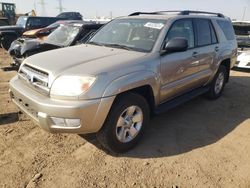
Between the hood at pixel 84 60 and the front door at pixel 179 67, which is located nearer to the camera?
the hood at pixel 84 60

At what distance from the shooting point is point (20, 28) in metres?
13.2

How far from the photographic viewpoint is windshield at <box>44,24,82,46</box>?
7195 millimetres

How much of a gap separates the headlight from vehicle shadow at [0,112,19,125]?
1.80 metres

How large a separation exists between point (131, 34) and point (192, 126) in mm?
1849

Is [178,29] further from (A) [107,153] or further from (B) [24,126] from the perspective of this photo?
(B) [24,126]

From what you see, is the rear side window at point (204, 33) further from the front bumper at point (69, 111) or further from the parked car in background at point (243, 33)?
the parked car in background at point (243, 33)

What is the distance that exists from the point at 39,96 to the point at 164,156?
1.79 meters

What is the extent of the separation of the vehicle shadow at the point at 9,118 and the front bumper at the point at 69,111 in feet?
4.57

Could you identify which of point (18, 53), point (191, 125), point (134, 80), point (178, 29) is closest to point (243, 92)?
point (191, 125)

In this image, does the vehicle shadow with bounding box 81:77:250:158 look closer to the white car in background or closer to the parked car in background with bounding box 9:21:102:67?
the white car in background

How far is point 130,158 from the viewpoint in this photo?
11.6 ft

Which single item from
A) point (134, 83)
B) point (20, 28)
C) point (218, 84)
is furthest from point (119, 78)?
point (20, 28)

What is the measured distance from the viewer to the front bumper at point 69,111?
117 inches

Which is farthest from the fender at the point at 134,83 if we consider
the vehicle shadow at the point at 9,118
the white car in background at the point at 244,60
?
the white car in background at the point at 244,60
